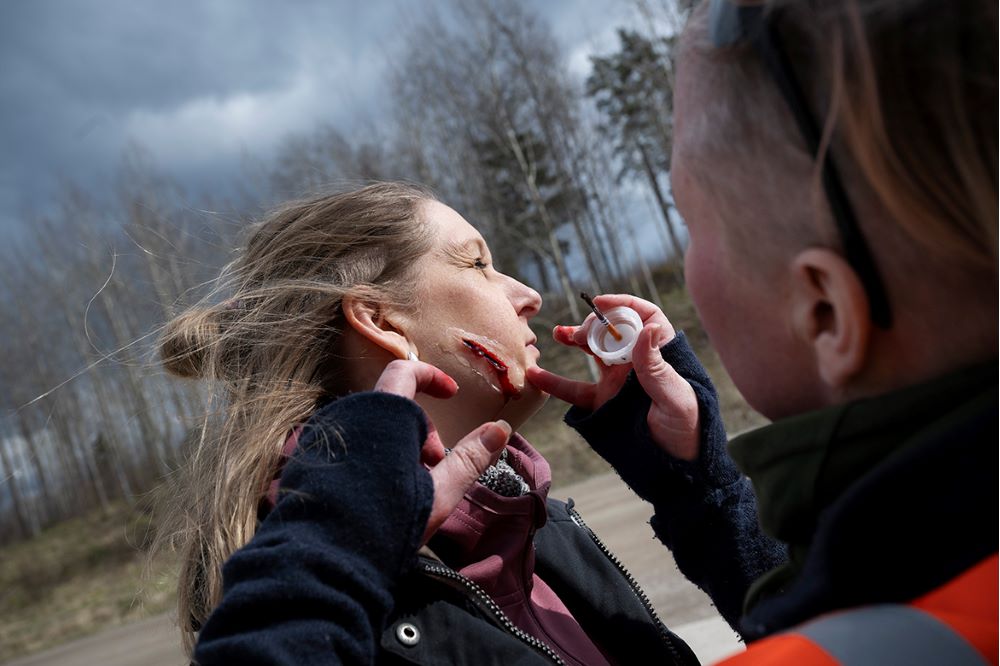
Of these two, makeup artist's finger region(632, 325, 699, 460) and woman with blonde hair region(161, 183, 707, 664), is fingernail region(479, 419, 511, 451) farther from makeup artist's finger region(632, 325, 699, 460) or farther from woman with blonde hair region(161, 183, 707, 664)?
makeup artist's finger region(632, 325, 699, 460)

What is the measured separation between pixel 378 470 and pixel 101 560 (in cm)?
2264

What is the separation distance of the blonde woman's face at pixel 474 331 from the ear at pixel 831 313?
1083 mm

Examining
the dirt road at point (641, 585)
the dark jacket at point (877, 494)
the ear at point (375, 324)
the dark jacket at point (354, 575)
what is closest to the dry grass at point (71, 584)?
the dirt road at point (641, 585)

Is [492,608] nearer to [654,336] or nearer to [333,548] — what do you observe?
[333,548]

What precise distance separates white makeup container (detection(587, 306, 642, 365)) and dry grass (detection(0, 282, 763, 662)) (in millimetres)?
8527

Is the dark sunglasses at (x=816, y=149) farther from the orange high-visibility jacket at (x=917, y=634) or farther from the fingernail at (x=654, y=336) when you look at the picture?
the fingernail at (x=654, y=336)

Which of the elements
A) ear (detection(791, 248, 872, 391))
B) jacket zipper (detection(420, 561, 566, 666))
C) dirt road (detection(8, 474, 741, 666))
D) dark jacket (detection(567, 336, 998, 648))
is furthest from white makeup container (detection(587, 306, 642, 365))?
dirt road (detection(8, 474, 741, 666))

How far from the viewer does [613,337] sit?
2018 millimetres

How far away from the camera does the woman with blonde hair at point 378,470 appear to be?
124 cm

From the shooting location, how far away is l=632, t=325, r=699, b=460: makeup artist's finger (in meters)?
1.87

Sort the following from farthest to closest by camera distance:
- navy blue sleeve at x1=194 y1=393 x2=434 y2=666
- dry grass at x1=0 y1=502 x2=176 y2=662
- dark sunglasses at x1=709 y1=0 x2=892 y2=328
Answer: dry grass at x1=0 y1=502 x2=176 y2=662, navy blue sleeve at x1=194 y1=393 x2=434 y2=666, dark sunglasses at x1=709 y1=0 x2=892 y2=328

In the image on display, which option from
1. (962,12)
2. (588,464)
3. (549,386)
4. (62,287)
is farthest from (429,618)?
(62,287)

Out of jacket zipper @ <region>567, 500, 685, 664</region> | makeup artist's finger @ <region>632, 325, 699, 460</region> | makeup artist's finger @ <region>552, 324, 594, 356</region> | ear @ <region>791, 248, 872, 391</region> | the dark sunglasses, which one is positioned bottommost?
jacket zipper @ <region>567, 500, 685, 664</region>

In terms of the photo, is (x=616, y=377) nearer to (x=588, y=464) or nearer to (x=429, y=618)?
(x=429, y=618)
